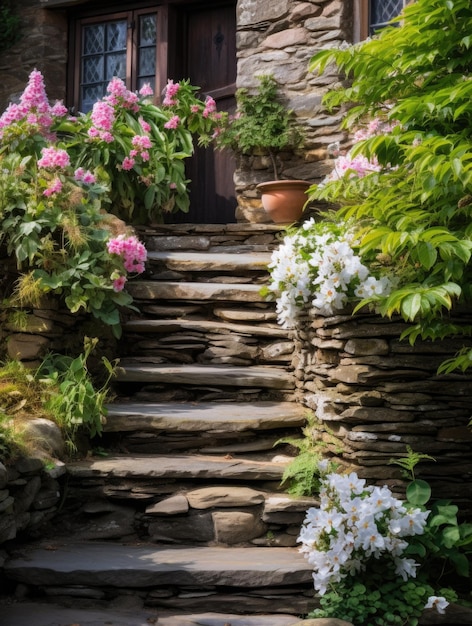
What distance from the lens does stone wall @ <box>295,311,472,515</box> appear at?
3.67 meters

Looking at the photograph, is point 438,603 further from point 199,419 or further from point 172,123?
point 172,123

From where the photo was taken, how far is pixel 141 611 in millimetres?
3303

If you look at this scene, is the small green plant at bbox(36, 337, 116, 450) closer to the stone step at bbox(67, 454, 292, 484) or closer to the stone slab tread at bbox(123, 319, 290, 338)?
the stone step at bbox(67, 454, 292, 484)

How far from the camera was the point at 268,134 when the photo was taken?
647cm

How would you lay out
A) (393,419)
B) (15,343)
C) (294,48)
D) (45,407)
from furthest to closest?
1. (294,48)
2. (15,343)
3. (45,407)
4. (393,419)

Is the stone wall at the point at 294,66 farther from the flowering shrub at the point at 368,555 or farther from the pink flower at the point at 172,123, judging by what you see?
the flowering shrub at the point at 368,555

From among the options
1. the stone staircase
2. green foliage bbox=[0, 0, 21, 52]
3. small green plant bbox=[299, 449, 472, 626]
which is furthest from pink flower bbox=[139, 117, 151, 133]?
small green plant bbox=[299, 449, 472, 626]

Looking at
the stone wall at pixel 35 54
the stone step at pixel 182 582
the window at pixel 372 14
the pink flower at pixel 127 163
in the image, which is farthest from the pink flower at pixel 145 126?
the stone step at pixel 182 582

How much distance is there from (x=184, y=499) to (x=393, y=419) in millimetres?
989

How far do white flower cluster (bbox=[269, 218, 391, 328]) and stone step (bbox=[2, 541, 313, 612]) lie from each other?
118cm

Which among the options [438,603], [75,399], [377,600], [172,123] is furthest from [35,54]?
[438,603]

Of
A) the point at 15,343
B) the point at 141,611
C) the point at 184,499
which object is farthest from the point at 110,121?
the point at 141,611

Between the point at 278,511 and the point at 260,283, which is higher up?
the point at 260,283

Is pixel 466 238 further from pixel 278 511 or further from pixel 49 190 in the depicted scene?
pixel 49 190
